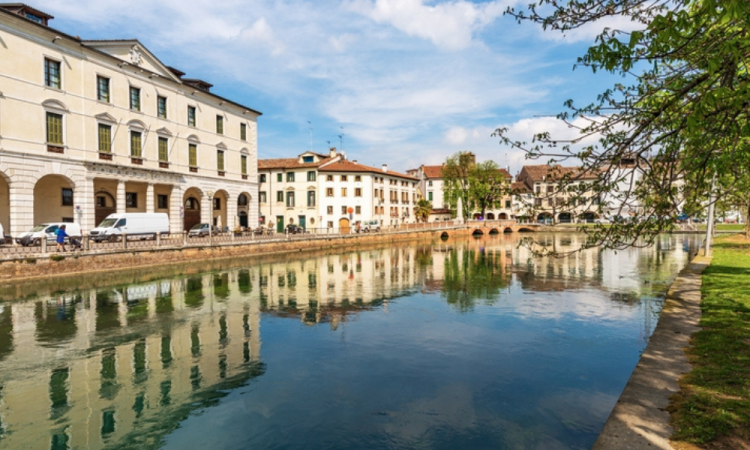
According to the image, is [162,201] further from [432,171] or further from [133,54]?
[432,171]

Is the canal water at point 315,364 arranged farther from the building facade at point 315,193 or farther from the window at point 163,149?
the building facade at point 315,193

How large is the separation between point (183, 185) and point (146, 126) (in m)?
6.19

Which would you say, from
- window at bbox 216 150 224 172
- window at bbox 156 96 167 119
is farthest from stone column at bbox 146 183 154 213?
window at bbox 216 150 224 172

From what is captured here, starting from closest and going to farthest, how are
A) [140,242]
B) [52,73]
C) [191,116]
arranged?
[52,73], [140,242], [191,116]

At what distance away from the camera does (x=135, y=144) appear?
3606 cm

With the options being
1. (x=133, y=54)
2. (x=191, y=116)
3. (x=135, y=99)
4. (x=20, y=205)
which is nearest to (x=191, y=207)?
(x=191, y=116)

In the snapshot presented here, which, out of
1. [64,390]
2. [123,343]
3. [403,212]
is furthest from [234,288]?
[403,212]

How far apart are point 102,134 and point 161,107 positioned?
6644mm

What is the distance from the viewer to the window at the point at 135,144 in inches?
1407

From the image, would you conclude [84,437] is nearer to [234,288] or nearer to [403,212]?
[234,288]

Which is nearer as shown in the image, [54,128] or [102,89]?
[54,128]

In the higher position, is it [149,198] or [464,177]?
[464,177]

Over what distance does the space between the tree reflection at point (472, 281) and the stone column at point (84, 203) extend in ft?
85.5

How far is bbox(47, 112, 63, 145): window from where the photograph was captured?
2954cm
